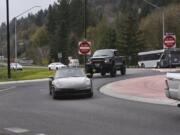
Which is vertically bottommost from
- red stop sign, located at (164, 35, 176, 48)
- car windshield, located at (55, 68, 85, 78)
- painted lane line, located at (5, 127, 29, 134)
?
painted lane line, located at (5, 127, 29, 134)

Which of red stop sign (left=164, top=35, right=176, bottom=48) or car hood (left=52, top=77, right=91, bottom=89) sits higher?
red stop sign (left=164, top=35, right=176, bottom=48)

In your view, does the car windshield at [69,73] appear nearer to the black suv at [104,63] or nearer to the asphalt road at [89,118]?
the asphalt road at [89,118]

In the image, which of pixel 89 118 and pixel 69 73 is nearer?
pixel 89 118

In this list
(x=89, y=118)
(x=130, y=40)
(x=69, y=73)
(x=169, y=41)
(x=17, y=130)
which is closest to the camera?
(x=17, y=130)

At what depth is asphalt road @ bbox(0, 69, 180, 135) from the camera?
12133 millimetres

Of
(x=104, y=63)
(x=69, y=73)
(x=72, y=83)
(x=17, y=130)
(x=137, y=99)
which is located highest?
(x=104, y=63)

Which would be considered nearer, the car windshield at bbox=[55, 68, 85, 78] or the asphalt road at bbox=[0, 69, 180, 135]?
the asphalt road at bbox=[0, 69, 180, 135]

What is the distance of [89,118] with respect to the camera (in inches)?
572

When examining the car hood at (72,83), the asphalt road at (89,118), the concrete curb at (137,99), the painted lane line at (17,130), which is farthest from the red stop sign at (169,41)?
the painted lane line at (17,130)

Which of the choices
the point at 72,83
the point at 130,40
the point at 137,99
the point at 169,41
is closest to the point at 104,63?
the point at 169,41

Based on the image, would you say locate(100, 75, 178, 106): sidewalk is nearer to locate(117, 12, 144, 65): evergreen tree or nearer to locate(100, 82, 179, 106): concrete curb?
locate(100, 82, 179, 106): concrete curb

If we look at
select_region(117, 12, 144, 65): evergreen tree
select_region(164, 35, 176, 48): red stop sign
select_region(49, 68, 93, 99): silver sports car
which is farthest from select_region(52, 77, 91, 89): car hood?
select_region(117, 12, 144, 65): evergreen tree

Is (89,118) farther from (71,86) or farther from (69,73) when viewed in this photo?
(69,73)

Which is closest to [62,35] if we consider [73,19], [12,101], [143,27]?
[73,19]
